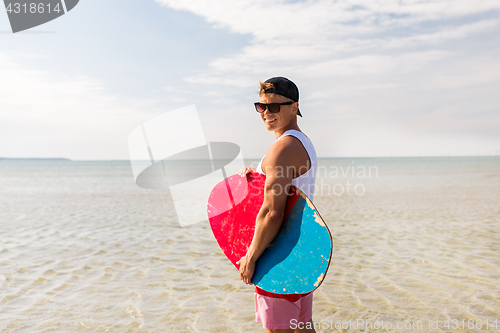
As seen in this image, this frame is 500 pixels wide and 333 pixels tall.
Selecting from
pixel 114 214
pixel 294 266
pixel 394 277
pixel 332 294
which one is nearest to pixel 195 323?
pixel 332 294

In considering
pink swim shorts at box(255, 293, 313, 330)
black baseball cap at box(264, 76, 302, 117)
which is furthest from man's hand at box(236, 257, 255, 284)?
black baseball cap at box(264, 76, 302, 117)

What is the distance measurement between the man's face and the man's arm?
0.81 ft

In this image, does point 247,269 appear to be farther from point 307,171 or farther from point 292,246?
point 307,171

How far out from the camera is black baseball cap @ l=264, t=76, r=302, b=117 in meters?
2.09

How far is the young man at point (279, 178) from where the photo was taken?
1.86 m

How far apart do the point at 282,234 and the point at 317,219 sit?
0.76ft

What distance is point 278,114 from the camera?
2107mm

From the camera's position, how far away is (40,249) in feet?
19.2

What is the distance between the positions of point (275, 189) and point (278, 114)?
1.65 ft
